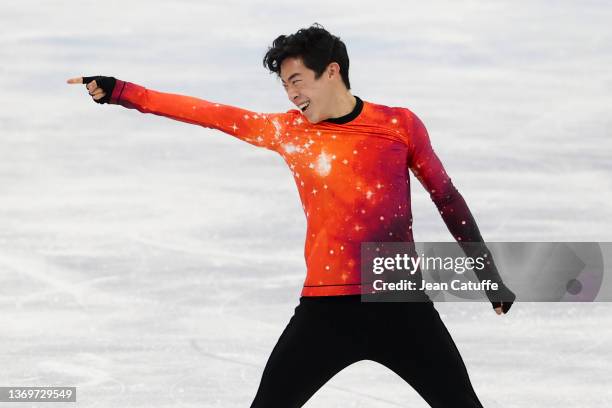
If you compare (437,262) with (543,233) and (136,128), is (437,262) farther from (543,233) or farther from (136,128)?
(136,128)

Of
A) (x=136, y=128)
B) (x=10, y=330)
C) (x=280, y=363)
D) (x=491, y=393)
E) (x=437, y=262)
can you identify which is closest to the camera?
(x=280, y=363)

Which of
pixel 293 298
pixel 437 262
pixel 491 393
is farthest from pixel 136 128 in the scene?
pixel 437 262

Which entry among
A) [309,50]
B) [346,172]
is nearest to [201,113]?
[309,50]

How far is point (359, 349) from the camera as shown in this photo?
4094 millimetres

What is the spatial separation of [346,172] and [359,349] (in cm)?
62

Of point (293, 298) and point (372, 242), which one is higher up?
point (372, 242)

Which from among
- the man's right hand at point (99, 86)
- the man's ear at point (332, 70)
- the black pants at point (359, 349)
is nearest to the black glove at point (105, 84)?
the man's right hand at point (99, 86)

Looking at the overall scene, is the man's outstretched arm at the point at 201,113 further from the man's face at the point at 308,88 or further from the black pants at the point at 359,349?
the black pants at the point at 359,349

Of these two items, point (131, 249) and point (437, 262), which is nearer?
point (437, 262)

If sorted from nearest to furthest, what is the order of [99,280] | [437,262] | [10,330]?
[437,262] → [10,330] → [99,280]

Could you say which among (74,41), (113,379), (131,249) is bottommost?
(113,379)

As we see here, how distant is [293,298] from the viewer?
8.54 metres

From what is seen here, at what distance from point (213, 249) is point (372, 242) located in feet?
17.6

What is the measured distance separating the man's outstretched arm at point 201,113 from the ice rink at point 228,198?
276 centimetres
